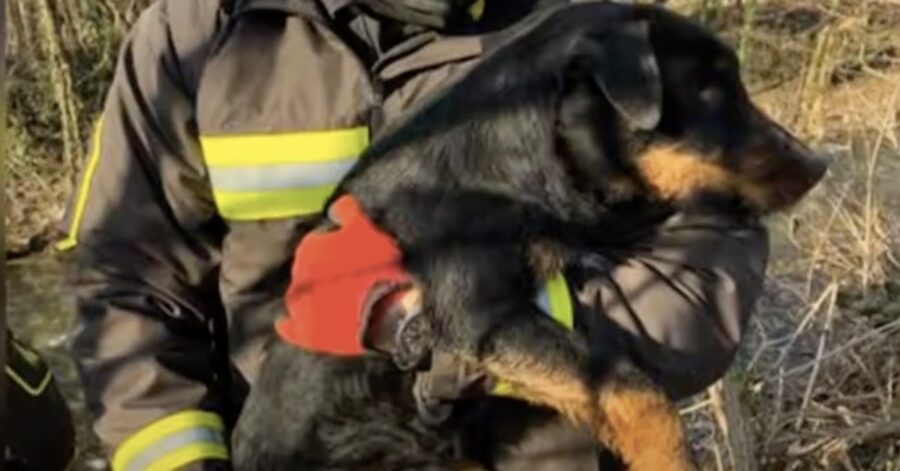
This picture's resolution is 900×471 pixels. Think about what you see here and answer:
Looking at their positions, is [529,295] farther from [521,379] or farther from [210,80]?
[210,80]

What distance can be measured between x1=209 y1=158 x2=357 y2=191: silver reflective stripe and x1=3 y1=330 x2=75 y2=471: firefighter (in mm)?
702

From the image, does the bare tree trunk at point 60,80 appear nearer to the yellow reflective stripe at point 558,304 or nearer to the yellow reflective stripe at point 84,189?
the yellow reflective stripe at point 84,189

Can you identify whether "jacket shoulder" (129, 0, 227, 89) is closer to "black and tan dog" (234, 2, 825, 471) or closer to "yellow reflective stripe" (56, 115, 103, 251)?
"yellow reflective stripe" (56, 115, 103, 251)

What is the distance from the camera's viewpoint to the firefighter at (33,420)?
3.42 m

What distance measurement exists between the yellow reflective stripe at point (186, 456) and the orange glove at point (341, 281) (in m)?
0.30

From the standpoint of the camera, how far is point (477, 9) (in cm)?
306

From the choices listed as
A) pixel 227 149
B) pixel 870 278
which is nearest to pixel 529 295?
pixel 227 149

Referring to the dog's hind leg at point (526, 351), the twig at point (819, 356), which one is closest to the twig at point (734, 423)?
the twig at point (819, 356)

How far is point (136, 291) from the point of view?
3039 mm

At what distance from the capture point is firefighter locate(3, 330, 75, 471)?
11.2ft

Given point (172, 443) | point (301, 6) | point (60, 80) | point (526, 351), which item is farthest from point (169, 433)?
point (60, 80)

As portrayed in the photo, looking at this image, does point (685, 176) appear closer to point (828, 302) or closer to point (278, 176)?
point (278, 176)

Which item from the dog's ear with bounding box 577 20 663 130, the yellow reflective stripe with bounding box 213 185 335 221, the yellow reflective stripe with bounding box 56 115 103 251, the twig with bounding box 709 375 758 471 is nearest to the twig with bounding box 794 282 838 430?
the twig with bounding box 709 375 758 471

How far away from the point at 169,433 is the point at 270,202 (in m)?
0.46
